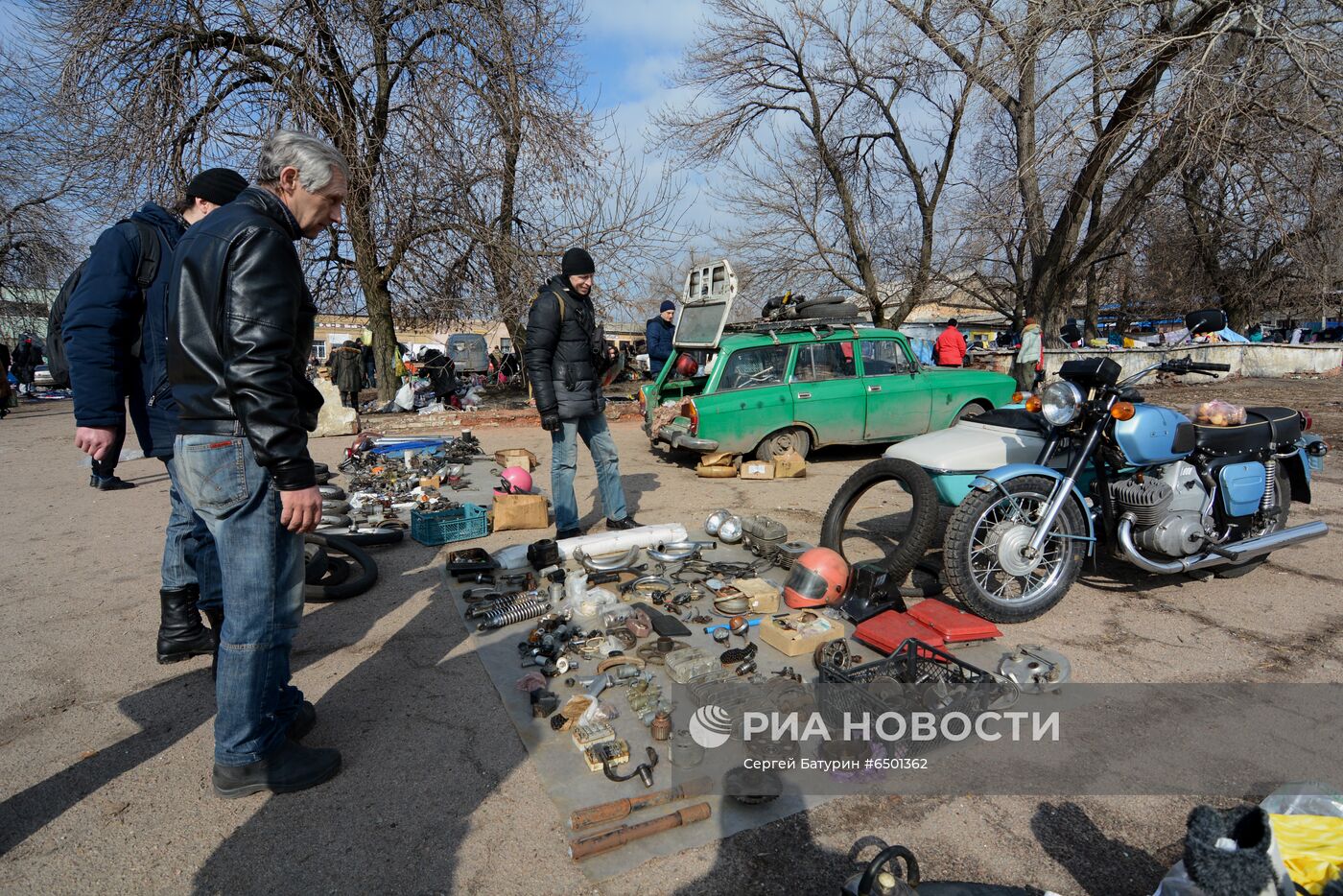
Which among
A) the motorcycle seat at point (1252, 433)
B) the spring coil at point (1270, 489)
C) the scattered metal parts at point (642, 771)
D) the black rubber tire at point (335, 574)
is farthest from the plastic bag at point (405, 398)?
the spring coil at point (1270, 489)

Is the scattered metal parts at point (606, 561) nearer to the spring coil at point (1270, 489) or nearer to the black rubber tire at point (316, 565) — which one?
the black rubber tire at point (316, 565)

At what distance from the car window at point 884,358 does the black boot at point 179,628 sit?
286 inches

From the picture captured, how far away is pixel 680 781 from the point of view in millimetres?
2498

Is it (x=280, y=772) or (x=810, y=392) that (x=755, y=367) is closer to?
(x=810, y=392)

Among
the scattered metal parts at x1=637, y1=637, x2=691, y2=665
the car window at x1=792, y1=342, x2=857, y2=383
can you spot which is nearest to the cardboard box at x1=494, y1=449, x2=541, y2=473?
the car window at x1=792, y1=342, x2=857, y2=383

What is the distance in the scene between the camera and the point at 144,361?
3447 millimetres

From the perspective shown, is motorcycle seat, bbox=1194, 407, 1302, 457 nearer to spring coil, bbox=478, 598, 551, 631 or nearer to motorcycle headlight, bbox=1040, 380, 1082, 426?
motorcycle headlight, bbox=1040, 380, 1082, 426

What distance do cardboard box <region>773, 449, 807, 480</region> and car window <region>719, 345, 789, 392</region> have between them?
94 cm

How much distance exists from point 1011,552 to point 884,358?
5382 mm

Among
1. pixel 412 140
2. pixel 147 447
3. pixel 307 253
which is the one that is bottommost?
pixel 147 447

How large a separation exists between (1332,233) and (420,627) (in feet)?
44.4

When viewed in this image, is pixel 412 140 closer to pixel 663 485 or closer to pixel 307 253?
pixel 307 253

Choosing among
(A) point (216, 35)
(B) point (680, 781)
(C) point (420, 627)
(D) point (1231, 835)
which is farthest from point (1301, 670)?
(A) point (216, 35)

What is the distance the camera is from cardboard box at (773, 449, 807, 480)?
308 inches
